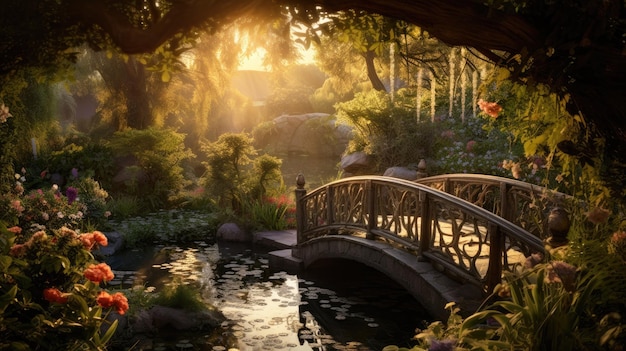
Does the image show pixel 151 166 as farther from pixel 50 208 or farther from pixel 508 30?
pixel 508 30

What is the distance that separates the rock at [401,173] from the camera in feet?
50.8

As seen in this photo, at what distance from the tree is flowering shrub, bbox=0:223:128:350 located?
1.63 m

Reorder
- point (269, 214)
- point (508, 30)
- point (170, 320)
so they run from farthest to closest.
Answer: point (269, 214) → point (170, 320) → point (508, 30)

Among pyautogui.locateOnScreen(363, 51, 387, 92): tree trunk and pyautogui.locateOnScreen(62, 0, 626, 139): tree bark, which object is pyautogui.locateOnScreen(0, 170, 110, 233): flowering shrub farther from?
pyautogui.locateOnScreen(363, 51, 387, 92): tree trunk

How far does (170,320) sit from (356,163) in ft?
33.7

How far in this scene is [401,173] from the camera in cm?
1567

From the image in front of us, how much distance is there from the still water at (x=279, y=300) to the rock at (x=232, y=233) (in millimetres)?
676

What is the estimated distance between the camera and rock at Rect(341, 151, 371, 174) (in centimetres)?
1741

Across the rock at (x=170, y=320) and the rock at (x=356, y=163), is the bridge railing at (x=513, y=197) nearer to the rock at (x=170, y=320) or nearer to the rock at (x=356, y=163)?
the rock at (x=170, y=320)

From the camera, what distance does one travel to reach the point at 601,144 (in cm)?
338

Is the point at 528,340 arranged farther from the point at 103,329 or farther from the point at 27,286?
the point at 103,329

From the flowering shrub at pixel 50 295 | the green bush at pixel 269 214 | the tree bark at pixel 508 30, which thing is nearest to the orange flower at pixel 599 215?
the tree bark at pixel 508 30

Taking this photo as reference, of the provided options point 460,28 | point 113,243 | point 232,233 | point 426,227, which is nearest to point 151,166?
point 232,233

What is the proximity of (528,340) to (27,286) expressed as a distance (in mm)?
3355
